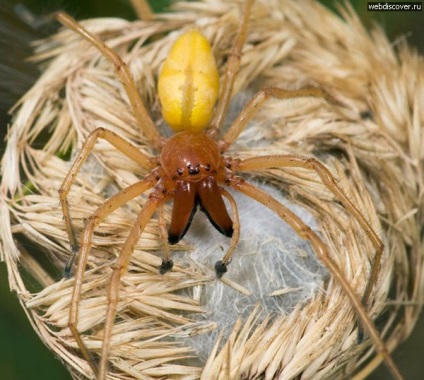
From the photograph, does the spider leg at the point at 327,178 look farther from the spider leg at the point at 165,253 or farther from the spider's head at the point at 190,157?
the spider leg at the point at 165,253

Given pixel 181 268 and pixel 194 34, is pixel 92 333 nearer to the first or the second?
pixel 181 268

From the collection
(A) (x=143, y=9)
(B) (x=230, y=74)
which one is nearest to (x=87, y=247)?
(B) (x=230, y=74)

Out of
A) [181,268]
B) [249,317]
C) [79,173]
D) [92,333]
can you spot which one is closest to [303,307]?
[249,317]

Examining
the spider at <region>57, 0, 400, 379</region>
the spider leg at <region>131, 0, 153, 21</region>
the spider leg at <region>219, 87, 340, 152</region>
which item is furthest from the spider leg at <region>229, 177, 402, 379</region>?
the spider leg at <region>131, 0, 153, 21</region>

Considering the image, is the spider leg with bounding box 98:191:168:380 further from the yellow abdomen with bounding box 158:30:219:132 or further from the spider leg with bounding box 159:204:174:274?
the yellow abdomen with bounding box 158:30:219:132

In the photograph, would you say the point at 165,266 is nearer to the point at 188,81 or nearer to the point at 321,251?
the point at 321,251
